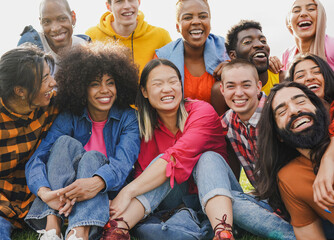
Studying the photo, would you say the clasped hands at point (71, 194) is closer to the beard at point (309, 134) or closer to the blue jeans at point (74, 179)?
the blue jeans at point (74, 179)

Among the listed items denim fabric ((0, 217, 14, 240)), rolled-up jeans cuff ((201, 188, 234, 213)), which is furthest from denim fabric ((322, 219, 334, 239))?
denim fabric ((0, 217, 14, 240))

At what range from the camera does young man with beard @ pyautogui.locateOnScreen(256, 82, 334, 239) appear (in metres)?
2.91

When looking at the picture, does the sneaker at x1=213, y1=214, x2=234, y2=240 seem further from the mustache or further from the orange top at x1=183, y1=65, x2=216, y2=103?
the orange top at x1=183, y1=65, x2=216, y2=103

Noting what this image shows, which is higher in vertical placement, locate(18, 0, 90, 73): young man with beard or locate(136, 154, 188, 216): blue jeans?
locate(18, 0, 90, 73): young man with beard

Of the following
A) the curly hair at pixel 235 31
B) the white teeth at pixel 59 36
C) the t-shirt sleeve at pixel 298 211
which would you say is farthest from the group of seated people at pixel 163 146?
the white teeth at pixel 59 36

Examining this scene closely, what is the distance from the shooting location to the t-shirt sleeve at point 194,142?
11.3ft

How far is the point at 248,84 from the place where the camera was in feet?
13.0

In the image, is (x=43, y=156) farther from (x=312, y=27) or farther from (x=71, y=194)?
(x=312, y=27)

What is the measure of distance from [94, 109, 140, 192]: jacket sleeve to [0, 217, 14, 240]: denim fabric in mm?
990

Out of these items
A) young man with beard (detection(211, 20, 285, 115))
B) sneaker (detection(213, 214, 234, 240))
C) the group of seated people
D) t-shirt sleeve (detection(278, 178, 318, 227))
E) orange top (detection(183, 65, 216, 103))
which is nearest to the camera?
sneaker (detection(213, 214, 234, 240))

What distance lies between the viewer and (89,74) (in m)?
4.09

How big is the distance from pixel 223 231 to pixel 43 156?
1.97 meters

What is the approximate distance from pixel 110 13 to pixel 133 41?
78 cm

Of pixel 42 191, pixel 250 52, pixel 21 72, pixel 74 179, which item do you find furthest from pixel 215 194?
pixel 250 52
